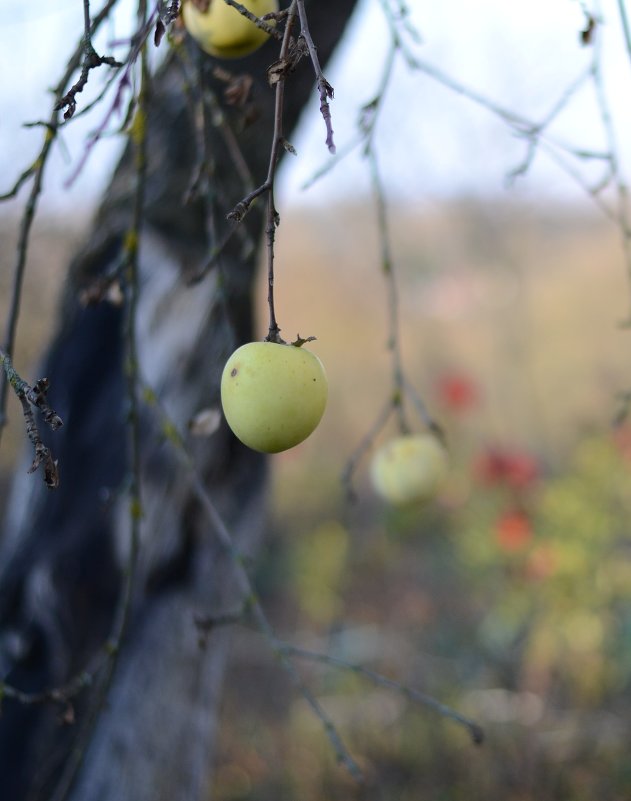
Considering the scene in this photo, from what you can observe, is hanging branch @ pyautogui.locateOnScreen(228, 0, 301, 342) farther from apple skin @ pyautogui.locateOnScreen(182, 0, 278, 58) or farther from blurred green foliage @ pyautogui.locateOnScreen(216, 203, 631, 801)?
blurred green foliage @ pyautogui.locateOnScreen(216, 203, 631, 801)

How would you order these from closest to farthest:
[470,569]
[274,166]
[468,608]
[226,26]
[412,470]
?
[274,166], [226,26], [412,470], [470,569], [468,608]

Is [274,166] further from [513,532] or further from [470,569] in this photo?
[470,569]

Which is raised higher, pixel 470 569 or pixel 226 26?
pixel 226 26

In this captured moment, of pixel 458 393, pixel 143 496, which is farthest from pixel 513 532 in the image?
pixel 143 496

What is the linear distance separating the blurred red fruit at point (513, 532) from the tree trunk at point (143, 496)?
131 centimetres

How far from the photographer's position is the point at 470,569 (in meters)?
2.57

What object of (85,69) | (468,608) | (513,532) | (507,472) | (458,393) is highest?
(85,69)

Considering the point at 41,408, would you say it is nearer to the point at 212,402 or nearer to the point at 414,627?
the point at 212,402

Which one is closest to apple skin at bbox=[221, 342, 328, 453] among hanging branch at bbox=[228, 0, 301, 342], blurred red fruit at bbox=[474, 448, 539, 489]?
hanging branch at bbox=[228, 0, 301, 342]

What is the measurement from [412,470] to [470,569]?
6.29 ft

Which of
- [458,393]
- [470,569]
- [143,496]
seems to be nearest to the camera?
[143,496]

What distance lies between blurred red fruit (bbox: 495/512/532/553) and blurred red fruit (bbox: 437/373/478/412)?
3.25ft

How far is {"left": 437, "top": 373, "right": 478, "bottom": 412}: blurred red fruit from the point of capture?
325 cm

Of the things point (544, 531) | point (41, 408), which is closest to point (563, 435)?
point (544, 531)
